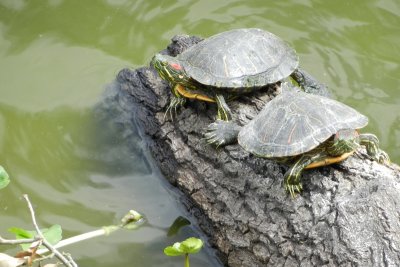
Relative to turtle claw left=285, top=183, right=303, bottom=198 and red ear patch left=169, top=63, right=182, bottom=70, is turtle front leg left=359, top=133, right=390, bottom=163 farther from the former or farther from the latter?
red ear patch left=169, top=63, right=182, bottom=70

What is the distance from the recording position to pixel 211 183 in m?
3.52

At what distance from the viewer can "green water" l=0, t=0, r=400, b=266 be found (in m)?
3.94

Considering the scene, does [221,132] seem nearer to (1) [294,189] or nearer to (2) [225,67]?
(2) [225,67]

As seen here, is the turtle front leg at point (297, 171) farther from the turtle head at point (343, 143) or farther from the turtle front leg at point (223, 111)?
the turtle front leg at point (223, 111)

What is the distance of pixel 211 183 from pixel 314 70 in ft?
6.55

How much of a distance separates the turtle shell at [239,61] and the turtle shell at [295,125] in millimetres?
472

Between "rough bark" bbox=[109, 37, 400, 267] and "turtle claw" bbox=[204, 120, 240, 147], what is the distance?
7 cm

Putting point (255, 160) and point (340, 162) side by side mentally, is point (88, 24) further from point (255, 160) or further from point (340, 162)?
point (340, 162)

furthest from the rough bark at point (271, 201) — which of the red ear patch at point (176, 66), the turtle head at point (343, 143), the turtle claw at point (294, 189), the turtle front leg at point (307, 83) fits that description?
the turtle front leg at point (307, 83)

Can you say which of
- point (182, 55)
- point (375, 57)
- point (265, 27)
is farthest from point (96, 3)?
point (375, 57)

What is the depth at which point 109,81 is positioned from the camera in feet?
16.2

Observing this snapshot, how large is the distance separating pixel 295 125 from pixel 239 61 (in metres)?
0.84

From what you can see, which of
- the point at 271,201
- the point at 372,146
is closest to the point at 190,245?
the point at 271,201

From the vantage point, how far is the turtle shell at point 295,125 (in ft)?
9.99
